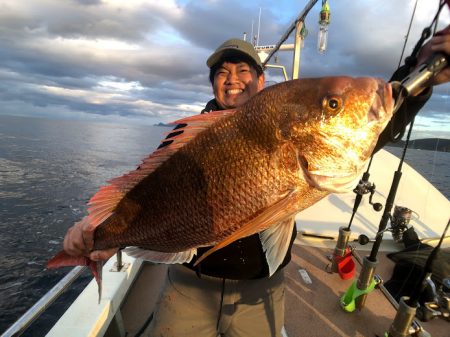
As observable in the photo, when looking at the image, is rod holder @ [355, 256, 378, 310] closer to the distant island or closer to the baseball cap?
the distant island

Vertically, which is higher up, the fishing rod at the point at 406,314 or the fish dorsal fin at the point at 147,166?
the fish dorsal fin at the point at 147,166

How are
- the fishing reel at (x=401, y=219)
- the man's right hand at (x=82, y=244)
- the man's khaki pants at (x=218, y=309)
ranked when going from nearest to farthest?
the man's right hand at (x=82, y=244) < the man's khaki pants at (x=218, y=309) < the fishing reel at (x=401, y=219)

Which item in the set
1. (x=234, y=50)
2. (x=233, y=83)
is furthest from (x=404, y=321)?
(x=234, y=50)

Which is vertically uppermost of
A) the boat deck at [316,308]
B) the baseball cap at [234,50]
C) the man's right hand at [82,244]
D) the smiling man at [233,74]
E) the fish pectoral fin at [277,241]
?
the baseball cap at [234,50]

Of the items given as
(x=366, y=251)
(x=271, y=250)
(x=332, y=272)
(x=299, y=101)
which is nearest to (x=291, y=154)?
(x=299, y=101)

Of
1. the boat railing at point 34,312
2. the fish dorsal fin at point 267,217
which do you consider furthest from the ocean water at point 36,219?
the boat railing at point 34,312

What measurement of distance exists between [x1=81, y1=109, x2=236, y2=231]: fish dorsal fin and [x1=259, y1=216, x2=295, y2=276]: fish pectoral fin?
722 mm

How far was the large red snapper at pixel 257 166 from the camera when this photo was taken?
1462mm

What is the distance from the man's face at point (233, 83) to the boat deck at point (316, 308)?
2684mm

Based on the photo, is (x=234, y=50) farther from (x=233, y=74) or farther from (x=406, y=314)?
(x=406, y=314)

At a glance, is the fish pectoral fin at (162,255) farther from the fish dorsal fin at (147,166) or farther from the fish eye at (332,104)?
the fish eye at (332,104)

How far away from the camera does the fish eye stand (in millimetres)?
1468

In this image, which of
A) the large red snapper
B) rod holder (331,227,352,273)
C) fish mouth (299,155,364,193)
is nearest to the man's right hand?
the large red snapper

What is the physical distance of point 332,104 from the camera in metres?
1.48
